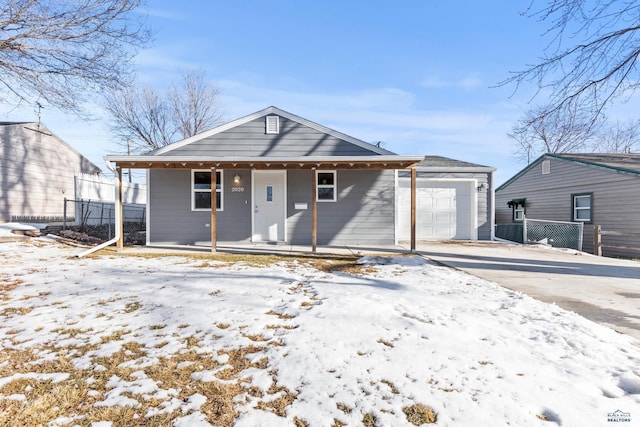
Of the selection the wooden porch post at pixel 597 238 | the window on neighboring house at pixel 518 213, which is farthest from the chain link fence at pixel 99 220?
the window on neighboring house at pixel 518 213

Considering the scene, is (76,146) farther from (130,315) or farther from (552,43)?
(552,43)

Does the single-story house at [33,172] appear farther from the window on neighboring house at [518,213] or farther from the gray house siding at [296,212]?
the window on neighboring house at [518,213]

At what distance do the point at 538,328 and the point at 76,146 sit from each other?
22.7 metres

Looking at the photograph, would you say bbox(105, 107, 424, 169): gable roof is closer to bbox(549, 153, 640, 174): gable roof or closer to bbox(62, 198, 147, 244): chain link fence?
bbox(62, 198, 147, 244): chain link fence

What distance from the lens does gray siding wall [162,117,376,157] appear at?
953cm

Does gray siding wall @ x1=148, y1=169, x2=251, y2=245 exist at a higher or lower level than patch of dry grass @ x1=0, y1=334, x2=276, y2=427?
higher

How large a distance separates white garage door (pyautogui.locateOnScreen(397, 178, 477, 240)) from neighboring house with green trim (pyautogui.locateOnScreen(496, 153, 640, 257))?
4.26 meters

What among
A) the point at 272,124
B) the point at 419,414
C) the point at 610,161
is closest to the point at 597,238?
the point at 610,161

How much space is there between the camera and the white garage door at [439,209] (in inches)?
446

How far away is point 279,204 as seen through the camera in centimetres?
958

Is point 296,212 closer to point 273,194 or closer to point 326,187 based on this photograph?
point 273,194

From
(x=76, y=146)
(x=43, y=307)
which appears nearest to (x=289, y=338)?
(x=43, y=307)

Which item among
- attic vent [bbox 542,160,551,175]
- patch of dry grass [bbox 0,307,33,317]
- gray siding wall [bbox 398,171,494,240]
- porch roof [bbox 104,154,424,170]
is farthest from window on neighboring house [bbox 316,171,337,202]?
attic vent [bbox 542,160,551,175]

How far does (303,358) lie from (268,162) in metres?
6.46
